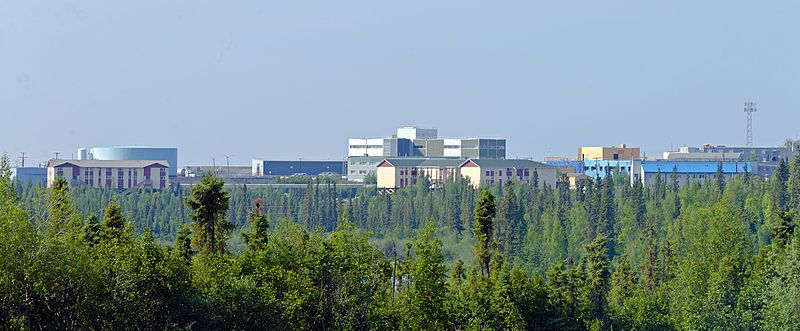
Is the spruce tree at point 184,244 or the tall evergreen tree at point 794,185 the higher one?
the tall evergreen tree at point 794,185

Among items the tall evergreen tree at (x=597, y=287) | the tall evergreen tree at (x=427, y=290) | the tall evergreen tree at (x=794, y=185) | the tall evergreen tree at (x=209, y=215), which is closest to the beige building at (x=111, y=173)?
the tall evergreen tree at (x=794, y=185)

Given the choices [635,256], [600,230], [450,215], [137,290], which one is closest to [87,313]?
[137,290]

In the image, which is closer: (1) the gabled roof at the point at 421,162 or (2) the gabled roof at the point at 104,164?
(2) the gabled roof at the point at 104,164

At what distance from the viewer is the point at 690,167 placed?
18450cm

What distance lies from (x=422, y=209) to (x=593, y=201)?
23.9 metres

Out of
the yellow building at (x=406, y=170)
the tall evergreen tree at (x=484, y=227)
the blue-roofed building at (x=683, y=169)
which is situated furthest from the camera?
the blue-roofed building at (x=683, y=169)

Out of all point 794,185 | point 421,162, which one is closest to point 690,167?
point 421,162

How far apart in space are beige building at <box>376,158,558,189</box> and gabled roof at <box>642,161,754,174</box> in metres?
12.4

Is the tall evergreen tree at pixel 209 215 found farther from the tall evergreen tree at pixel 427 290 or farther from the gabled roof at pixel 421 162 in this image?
the gabled roof at pixel 421 162

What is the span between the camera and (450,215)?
125m

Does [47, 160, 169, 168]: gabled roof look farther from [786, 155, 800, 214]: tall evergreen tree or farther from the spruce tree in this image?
the spruce tree

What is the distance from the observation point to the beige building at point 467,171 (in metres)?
176

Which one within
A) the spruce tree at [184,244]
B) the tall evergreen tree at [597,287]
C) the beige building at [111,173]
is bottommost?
the tall evergreen tree at [597,287]

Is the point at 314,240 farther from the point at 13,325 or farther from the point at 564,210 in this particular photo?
the point at 564,210
